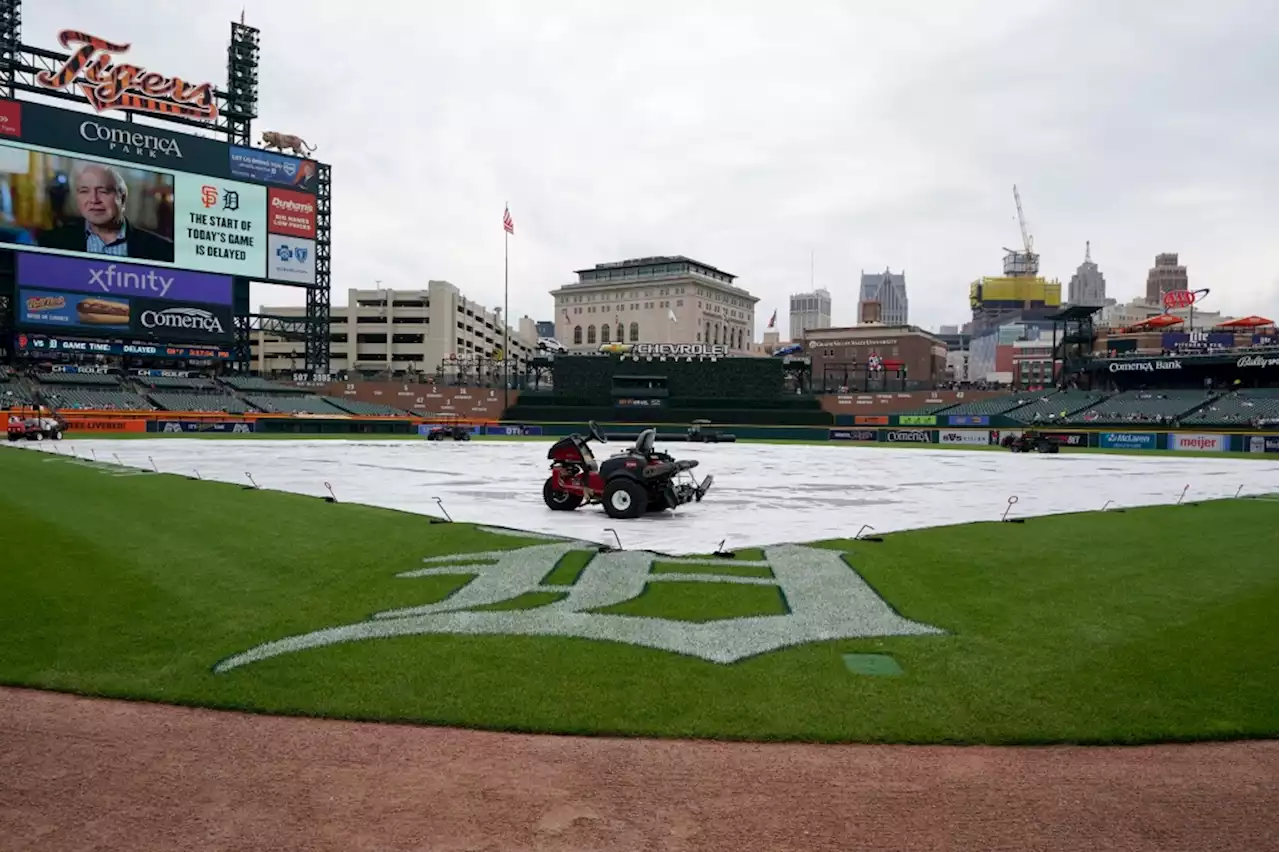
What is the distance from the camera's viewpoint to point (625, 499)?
1480cm

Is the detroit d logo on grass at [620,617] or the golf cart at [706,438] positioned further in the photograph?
the golf cart at [706,438]

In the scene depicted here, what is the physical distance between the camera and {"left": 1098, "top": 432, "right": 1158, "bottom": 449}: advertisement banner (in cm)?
5416

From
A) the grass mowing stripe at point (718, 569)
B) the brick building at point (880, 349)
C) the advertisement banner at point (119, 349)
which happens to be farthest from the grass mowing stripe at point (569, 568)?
the brick building at point (880, 349)

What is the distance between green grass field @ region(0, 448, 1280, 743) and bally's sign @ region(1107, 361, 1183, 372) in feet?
221

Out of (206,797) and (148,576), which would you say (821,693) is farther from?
(148,576)

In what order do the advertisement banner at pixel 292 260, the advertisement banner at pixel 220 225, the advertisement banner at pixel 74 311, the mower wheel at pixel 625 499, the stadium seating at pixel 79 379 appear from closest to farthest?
the mower wheel at pixel 625 499 < the advertisement banner at pixel 74 311 < the stadium seating at pixel 79 379 < the advertisement banner at pixel 220 225 < the advertisement banner at pixel 292 260

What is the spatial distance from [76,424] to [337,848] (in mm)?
58809

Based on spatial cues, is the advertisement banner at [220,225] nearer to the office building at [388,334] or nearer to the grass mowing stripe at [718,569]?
the office building at [388,334]

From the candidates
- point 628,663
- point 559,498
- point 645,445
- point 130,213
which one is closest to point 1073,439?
point 645,445

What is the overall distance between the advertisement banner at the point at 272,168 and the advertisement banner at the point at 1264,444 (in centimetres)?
7270

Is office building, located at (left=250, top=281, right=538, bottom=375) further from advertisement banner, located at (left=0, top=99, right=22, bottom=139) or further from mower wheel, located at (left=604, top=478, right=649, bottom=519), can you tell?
mower wheel, located at (left=604, top=478, right=649, bottom=519)

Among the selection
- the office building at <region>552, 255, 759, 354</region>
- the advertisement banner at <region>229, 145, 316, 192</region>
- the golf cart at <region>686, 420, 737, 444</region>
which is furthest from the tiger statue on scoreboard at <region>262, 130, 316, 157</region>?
the office building at <region>552, 255, 759, 354</region>

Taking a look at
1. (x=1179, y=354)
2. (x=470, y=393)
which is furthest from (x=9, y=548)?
(x=1179, y=354)

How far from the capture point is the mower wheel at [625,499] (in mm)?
14711
